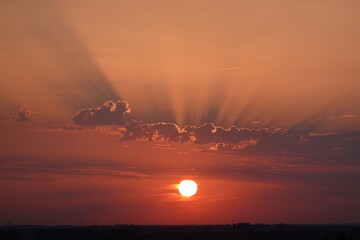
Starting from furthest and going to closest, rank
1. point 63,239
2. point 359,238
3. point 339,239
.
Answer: point 63,239 → point 359,238 → point 339,239

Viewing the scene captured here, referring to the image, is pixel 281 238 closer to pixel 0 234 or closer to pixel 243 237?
pixel 243 237

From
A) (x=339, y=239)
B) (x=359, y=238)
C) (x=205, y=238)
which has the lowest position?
(x=339, y=239)

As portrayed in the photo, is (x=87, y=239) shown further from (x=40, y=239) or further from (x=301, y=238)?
(x=301, y=238)

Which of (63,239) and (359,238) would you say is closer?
(359,238)

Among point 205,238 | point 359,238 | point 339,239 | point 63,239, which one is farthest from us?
point 63,239

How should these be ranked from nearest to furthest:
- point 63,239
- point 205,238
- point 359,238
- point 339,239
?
point 339,239, point 359,238, point 205,238, point 63,239

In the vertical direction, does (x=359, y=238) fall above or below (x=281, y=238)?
below

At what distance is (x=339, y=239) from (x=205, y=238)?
76.7 metres

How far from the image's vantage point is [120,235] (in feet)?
634

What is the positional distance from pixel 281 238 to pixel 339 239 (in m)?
90.4

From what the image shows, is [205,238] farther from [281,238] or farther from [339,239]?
[339,239]

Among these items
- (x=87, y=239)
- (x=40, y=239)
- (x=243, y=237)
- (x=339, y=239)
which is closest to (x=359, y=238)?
(x=339, y=239)

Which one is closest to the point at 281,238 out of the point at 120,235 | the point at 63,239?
the point at 120,235

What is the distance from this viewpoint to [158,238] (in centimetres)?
17712
